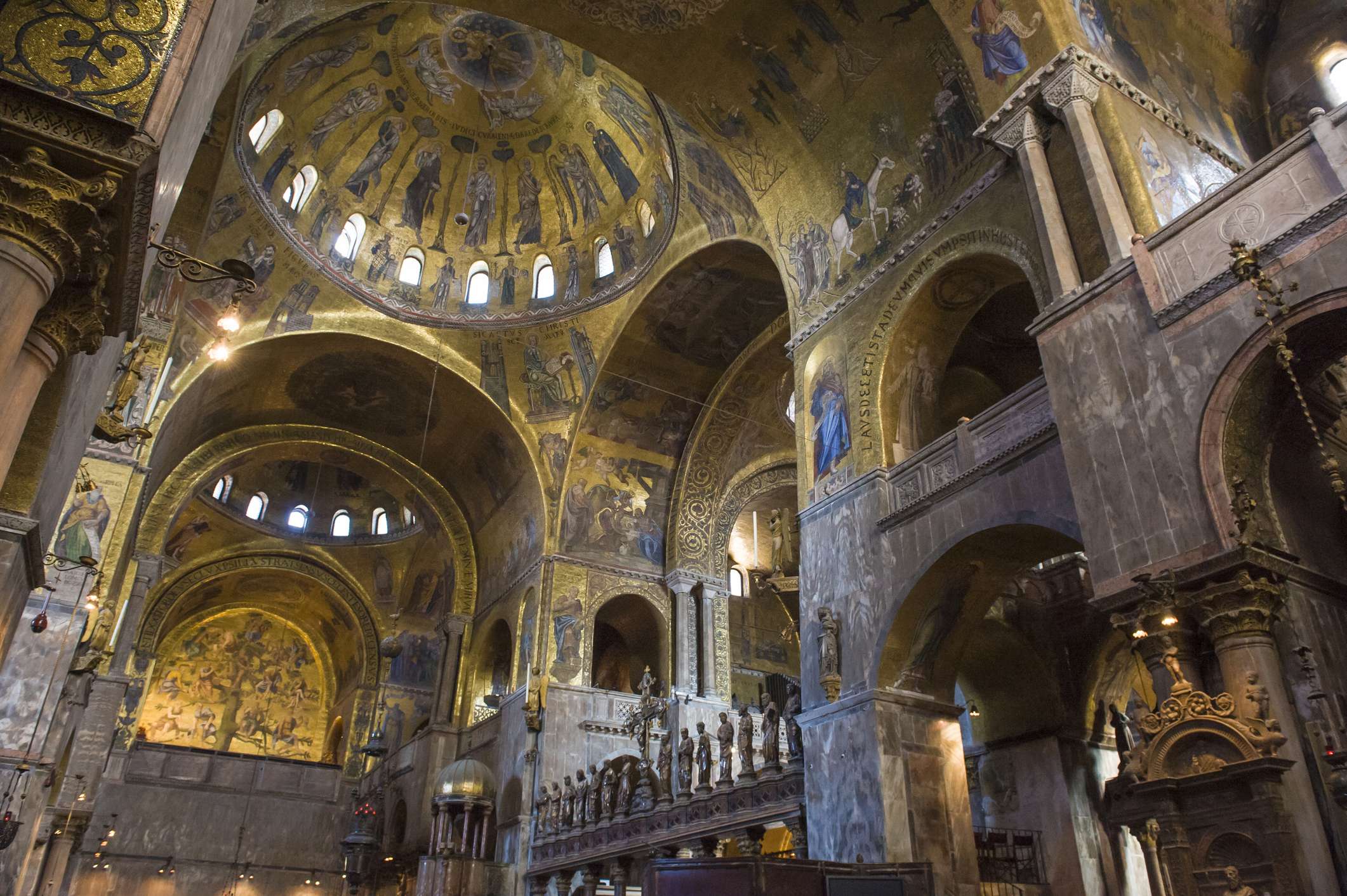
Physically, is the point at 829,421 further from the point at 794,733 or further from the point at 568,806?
the point at 568,806

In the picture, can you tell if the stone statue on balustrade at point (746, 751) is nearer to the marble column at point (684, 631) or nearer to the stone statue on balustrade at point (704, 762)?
the stone statue on balustrade at point (704, 762)

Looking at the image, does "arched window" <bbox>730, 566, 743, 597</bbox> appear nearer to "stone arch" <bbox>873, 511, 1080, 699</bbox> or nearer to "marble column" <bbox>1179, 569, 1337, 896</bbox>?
"stone arch" <bbox>873, 511, 1080, 699</bbox>

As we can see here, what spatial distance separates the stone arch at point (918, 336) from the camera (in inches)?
446

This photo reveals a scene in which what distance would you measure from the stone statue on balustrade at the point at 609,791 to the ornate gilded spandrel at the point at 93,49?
12937 mm

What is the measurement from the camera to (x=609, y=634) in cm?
2236

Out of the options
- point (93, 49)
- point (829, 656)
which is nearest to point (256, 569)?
point (829, 656)

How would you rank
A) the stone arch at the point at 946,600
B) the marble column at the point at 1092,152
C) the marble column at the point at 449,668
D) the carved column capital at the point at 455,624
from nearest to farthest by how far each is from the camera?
1. the marble column at the point at 1092,152
2. the stone arch at the point at 946,600
3. the marble column at the point at 449,668
4. the carved column capital at the point at 455,624

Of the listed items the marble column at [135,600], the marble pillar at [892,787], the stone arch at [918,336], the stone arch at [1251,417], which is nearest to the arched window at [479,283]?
the marble column at [135,600]

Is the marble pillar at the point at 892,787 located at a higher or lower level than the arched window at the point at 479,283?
lower

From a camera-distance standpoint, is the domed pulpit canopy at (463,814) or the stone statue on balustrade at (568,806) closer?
the stone statue on balustrade at (568,806)

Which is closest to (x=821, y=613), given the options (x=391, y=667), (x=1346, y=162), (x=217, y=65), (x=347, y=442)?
(x=1346, y=162)

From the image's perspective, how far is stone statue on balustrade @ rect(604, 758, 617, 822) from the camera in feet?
48.6

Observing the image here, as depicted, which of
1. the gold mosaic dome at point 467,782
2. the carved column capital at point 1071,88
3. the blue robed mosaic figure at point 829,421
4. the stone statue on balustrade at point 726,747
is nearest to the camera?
the carved column capital at point 1071,88

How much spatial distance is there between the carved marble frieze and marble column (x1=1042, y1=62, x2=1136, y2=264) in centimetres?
697
